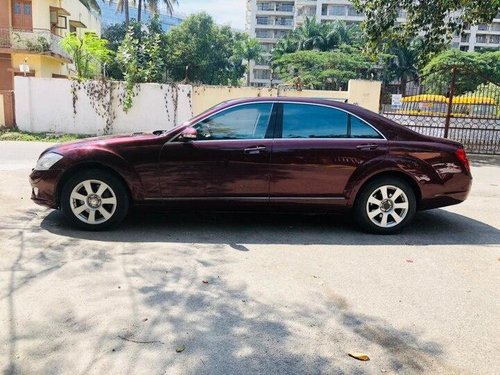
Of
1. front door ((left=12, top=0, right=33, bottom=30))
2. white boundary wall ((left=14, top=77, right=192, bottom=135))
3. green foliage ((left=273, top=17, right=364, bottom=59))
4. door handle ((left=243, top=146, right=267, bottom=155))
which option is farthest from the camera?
green foliage ((left=273, top=17, right=364, bottom=59))

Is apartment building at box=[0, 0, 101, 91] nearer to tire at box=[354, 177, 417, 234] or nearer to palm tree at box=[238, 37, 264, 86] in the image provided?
tire at box=[354, 177, 417, 234]

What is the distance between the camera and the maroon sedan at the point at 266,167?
536 centimetres

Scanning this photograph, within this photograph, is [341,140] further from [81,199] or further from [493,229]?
[81,199]

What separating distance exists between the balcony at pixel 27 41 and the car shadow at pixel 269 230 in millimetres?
25838

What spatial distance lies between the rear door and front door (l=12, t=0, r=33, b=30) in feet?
93.6

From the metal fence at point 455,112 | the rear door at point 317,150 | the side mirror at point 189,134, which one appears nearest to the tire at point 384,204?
the rear door at point 317,150

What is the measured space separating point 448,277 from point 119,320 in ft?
9.71

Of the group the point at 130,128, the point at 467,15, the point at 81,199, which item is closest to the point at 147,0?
the point at 130,128

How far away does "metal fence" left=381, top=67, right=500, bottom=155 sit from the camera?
14438 millimetres

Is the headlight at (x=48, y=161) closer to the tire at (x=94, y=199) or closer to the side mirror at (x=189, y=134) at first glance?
the tire at (x=94, y=199)

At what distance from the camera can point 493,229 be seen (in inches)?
243

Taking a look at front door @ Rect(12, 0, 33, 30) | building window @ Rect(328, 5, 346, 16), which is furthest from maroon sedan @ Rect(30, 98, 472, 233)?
building window @ Rect(328, 5, 346, 16)

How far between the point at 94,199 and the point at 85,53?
52.0ft

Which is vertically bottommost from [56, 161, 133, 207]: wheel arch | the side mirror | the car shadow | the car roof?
the car shadow
